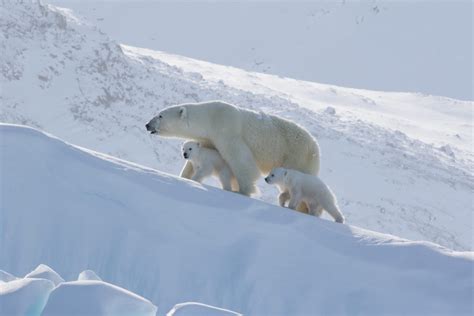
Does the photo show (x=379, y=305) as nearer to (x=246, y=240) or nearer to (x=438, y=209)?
(x=246, y=240)

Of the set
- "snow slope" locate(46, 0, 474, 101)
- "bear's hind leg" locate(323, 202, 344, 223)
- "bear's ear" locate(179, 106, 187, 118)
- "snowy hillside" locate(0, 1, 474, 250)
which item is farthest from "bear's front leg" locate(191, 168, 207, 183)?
"snow slope" locate(46, 0, 474, 101)

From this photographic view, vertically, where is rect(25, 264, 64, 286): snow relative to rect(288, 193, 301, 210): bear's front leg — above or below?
below

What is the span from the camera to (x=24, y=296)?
546cm

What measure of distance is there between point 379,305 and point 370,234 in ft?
3.92

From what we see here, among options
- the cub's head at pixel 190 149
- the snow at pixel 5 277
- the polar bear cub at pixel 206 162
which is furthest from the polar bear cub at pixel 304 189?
the snow at pixel 5 277

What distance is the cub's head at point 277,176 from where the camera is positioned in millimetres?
9062

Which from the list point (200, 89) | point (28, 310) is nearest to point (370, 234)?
point (28, 310)

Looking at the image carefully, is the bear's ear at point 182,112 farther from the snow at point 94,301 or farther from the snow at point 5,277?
the snow at point 94,301

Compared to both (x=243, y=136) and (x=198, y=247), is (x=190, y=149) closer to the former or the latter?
(x=243, y=136)

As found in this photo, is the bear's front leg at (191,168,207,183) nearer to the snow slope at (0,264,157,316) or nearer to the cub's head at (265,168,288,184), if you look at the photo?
the cub's head at (265,168,288,184)

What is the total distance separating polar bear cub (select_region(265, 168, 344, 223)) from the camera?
29.7ft

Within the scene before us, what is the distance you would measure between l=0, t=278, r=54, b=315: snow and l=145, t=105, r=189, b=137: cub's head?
4.01 m

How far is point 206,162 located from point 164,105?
1422cm

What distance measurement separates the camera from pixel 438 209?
21.0 meters
